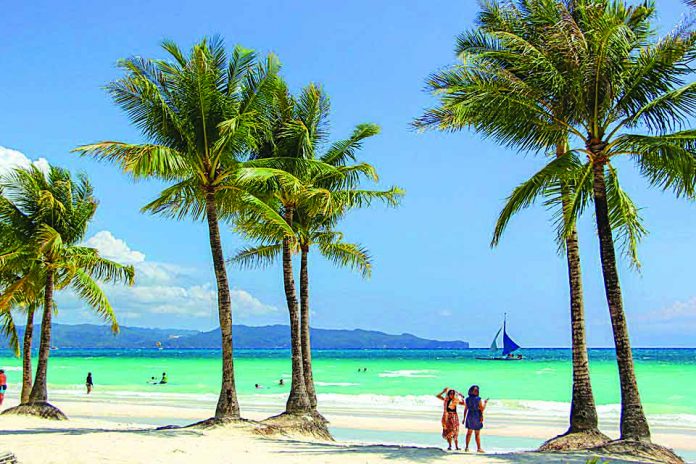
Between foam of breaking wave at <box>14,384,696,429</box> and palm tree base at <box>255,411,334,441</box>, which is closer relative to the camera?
palm tree base at <box>255,411,334,441</box>

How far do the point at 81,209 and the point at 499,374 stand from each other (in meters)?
46.3

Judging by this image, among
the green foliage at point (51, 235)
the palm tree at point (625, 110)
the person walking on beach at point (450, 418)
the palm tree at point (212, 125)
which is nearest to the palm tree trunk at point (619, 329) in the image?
the palm tree at point (625, 110)

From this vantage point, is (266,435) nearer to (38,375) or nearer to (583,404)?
(583,404)

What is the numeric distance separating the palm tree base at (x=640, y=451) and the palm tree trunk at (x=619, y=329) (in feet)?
0.53

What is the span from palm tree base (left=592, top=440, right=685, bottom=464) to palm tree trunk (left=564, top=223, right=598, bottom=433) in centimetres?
107

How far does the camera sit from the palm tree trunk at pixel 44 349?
712 inches

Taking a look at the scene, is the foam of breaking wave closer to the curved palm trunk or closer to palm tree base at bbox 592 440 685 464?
the curved palm trunk

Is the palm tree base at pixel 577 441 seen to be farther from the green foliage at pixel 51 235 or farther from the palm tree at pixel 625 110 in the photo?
the green foliage at pixel 51 235

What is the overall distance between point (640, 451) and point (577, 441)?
1.32 metres

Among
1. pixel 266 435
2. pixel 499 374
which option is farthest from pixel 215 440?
pixel 499 374

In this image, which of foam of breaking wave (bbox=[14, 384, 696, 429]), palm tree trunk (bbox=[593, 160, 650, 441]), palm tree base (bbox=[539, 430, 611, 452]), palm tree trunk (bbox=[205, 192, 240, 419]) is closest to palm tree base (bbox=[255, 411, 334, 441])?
palm tree trunk (bbox=[205, 192, 240, 419])

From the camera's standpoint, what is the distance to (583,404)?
41.3 feet

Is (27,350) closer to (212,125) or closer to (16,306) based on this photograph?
(16,306)

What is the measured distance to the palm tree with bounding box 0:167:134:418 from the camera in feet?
58.7
